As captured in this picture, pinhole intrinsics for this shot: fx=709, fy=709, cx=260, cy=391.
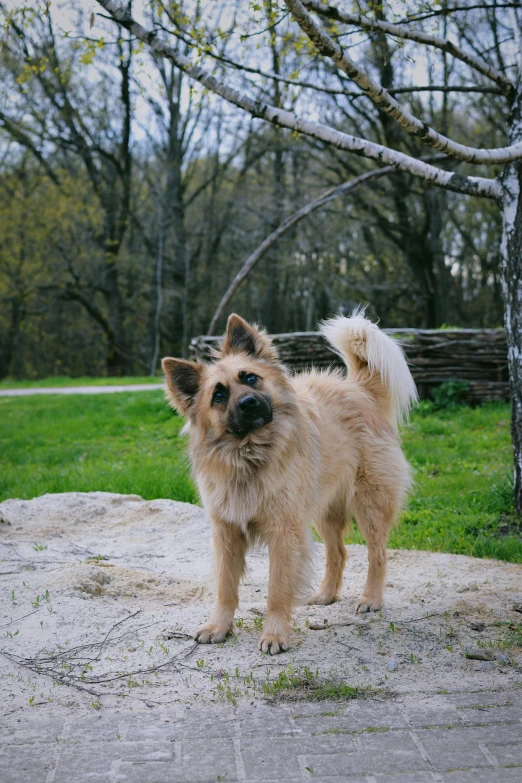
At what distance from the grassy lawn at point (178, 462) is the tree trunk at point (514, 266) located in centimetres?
85

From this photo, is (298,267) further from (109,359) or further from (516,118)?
(516,118)

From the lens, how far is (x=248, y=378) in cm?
423

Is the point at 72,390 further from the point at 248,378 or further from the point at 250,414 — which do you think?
the point at 250,414

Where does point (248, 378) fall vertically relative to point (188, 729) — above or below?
above

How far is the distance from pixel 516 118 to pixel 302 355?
230 inches

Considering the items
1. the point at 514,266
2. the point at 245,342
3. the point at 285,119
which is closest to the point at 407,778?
the point at 245,342

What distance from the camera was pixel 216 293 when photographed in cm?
3019

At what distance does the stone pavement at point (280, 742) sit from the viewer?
8.81ft

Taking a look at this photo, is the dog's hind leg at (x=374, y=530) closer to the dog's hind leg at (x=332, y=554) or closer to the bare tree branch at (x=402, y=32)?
the dog's hind leg at (x=332, y=554)

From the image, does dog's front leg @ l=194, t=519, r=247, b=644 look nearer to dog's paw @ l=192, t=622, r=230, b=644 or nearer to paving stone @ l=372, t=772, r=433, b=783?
dog's paw @ l=192, t=622, r=230, b=644

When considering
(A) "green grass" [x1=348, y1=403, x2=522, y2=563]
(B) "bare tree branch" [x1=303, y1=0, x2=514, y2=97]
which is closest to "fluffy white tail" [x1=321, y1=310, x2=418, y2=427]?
(A) "green grass" [x1=348, y1=403, x2=522, y2=563]

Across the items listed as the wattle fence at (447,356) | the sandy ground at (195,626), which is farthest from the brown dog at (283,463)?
the wattle fence at (447,356)

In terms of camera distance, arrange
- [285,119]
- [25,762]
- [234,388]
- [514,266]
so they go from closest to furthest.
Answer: [25,762], [234,388], [285,119], [514,266]

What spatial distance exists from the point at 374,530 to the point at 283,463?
3.17 feet
